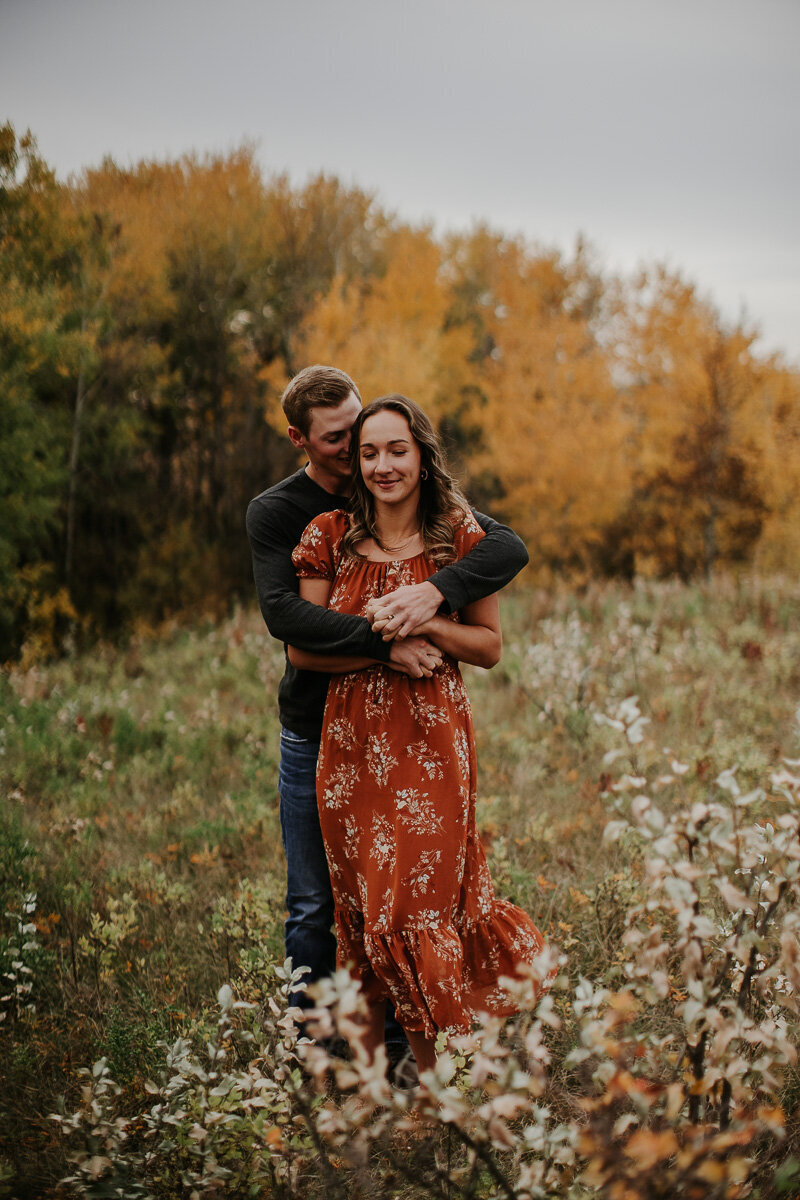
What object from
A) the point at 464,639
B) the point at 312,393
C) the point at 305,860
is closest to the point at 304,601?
the point at 464,639

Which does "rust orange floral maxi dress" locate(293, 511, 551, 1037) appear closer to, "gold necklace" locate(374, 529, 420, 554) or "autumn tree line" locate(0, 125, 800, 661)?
"gold necklace" locate(374, 529, 420, 554)

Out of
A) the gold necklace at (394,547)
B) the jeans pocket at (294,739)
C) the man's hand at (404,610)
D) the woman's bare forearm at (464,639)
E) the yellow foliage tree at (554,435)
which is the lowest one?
the jeans pocket at (294,739)

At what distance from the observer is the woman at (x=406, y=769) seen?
2.16 m

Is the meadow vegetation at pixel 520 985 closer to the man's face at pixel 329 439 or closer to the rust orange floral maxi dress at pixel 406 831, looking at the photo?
the rust orange floral maxi dress at pixel 406 831

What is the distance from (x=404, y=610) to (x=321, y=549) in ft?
1.43

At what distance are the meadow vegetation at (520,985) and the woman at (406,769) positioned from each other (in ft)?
0.75

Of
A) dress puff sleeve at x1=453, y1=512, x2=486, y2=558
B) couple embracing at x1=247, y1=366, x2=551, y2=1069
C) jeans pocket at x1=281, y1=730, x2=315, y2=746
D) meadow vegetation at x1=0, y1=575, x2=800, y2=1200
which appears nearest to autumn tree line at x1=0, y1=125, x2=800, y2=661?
meadow vegetation at x1=0, y1=575, x2=800, y2=1200

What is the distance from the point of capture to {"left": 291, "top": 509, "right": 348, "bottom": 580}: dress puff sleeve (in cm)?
240

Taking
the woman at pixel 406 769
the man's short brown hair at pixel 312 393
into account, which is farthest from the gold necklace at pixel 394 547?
the man's short brown hair at pixel 312 393

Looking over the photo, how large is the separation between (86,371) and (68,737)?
36.6 ft

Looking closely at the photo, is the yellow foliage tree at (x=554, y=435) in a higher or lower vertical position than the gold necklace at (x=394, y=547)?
higher

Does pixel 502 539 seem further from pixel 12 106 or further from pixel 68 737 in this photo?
pixel 12 106

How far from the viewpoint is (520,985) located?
1.42 m

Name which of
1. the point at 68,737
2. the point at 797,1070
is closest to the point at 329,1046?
the point at 797,1070
